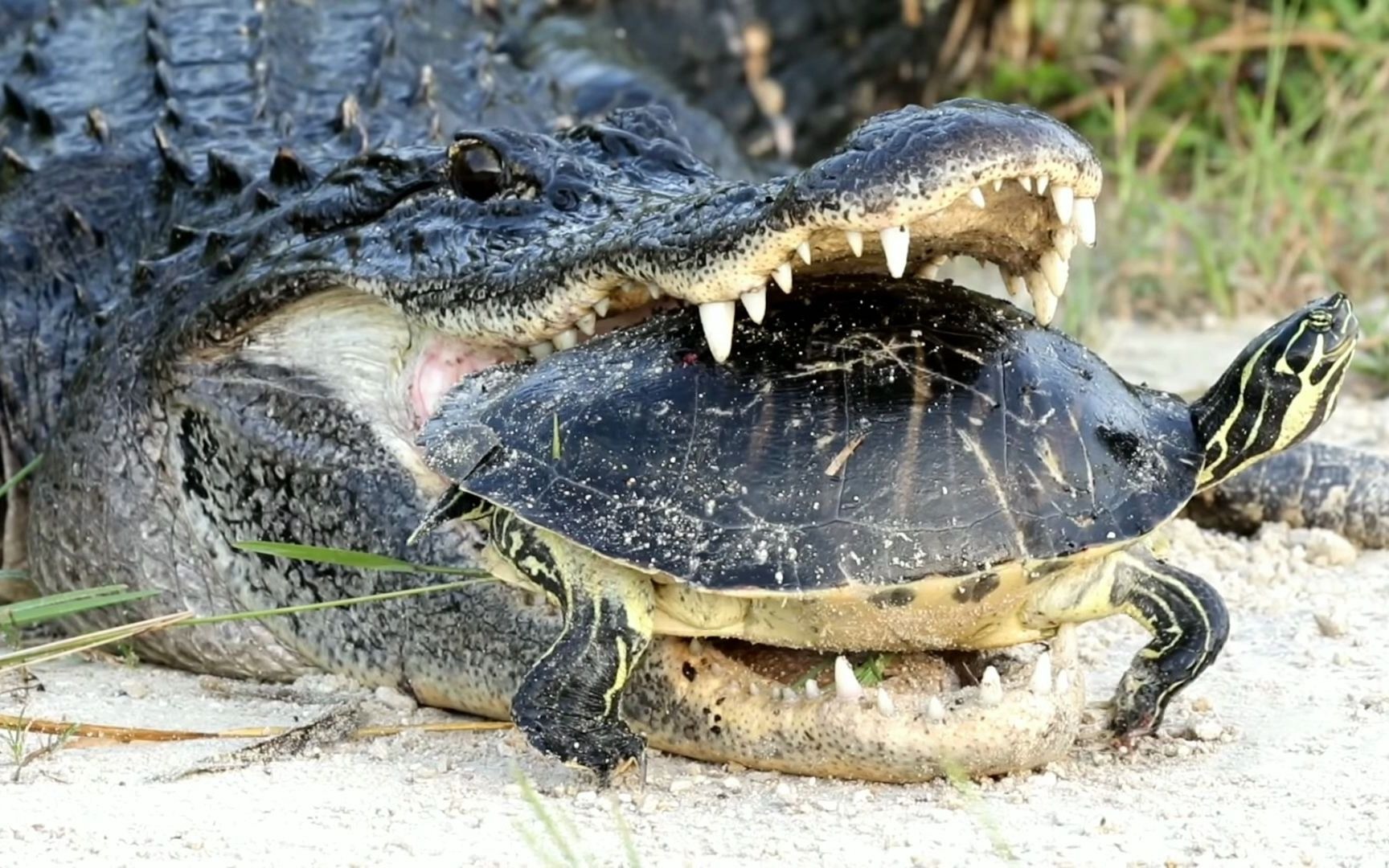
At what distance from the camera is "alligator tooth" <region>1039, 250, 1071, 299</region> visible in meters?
2.54

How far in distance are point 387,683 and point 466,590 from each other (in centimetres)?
27

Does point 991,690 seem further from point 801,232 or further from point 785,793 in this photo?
point 801,232

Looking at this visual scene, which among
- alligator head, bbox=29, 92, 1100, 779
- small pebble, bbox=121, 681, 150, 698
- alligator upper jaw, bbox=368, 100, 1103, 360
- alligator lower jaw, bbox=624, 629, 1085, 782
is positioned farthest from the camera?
small pebble, bbox=121, 681, 150, 698

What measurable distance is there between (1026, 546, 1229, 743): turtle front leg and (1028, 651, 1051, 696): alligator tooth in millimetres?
78

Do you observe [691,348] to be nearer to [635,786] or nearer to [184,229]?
[635,786]

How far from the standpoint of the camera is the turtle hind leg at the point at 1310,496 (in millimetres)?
3928

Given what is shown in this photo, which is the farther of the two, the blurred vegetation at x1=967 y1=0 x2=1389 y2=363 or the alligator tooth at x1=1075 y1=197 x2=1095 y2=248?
the blurred vegetation at x1=967 y1=0 x2=1389 y2=363

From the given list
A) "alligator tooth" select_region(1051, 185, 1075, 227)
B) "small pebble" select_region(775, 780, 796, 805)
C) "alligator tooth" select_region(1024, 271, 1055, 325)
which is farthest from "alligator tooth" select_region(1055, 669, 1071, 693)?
"alligator tooth" select_region(1051, 185, 1075, 227)

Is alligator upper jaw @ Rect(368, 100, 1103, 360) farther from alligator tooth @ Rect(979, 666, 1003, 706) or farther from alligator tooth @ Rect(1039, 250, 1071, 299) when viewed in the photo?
alligator tooth @ Rect(979, 666, 1003, 706)

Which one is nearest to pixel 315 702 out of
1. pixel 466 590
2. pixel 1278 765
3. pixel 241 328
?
pixel 466 590

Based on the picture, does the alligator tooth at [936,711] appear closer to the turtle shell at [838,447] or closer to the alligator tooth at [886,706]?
the alligator tooth at [886,706]

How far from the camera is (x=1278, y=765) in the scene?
2.60 meters

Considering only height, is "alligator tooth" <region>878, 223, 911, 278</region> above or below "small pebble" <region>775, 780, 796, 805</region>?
above

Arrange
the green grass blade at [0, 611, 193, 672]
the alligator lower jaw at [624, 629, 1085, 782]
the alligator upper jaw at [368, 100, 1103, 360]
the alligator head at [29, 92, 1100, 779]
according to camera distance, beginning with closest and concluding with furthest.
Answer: the alligator upper jaw at [368, 100, 1103, 360]
the alligator head at [29, 92, 1100, 779]
the alligator lower jaw at [624, 629, 1085, 782]
the green grass blade at [0, 611, 193, 672]
